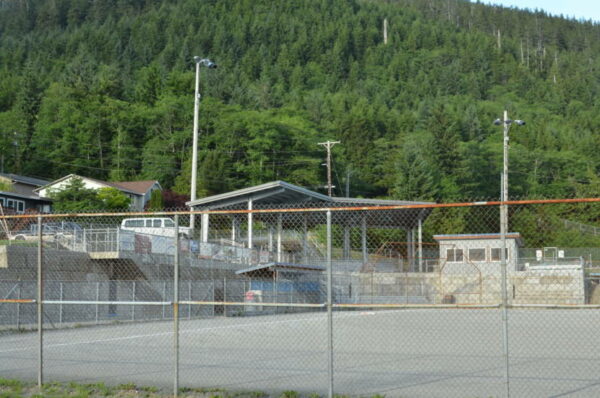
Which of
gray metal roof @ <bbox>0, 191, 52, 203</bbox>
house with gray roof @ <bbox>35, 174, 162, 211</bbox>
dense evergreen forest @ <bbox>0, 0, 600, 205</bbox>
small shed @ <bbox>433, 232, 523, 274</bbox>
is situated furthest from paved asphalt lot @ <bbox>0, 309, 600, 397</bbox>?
dense evergreen forest @ <bbox>0, 0, 600, 205</bbox>

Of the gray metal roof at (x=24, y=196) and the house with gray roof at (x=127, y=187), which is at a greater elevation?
the house with gray roof at (x=127, y=187)

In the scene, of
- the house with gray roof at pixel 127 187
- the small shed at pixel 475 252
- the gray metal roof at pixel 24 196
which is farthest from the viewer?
the house with gray roof at pixel 127 187

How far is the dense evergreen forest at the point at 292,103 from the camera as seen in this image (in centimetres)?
9344

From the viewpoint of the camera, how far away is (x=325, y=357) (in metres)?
15.4

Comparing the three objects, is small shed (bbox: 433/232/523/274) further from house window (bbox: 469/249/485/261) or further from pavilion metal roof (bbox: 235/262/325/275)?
pavilion metal roof (bbox: 235/262/325/275)

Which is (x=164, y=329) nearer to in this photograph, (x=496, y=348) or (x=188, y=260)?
(x=188, y=260)

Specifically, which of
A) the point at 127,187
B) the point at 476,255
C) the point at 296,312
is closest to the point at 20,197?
the point at 127,187

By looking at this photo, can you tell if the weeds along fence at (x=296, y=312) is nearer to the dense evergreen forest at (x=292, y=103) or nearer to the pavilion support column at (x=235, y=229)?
the pavilion support column at (x=235, y=229)

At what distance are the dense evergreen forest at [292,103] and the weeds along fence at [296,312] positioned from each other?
50.8 metres

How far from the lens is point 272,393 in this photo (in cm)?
1037

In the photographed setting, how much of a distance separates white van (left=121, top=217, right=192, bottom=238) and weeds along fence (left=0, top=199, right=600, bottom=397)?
0.70ft

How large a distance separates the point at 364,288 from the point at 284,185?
10.9 meters

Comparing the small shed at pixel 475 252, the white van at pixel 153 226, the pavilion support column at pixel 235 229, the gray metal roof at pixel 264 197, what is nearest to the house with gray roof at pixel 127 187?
the white van at pixel 153 226

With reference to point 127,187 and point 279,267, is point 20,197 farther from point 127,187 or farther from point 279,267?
point 279,267
